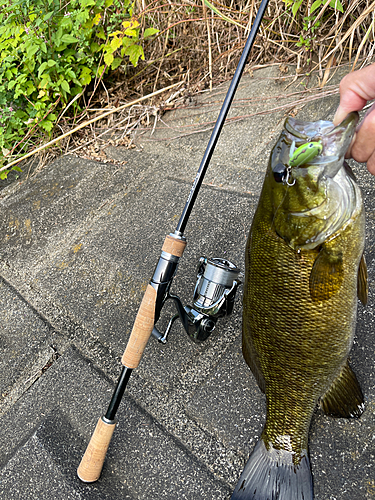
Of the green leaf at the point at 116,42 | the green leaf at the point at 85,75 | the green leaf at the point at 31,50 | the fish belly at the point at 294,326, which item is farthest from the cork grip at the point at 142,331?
the green leaf at the point at 85,75

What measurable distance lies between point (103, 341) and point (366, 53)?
2.87 metres

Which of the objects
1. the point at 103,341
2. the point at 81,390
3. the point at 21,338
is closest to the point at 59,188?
the point at 21,338

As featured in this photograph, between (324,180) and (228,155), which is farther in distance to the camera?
(228,155)

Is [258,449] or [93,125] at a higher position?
[93,125]

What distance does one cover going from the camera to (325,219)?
1.33 meters

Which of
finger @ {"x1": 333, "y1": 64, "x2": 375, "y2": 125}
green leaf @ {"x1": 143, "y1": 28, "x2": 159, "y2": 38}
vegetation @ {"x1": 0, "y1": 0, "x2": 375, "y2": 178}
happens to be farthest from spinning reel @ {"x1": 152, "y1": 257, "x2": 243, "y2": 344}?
green leaf @ {"x1": 143, "y1": 28, "x2": 159, "y2": 38}

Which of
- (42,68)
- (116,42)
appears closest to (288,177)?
(116,42)

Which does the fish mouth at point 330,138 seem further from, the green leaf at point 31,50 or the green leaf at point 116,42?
the green leaf at point 31,50

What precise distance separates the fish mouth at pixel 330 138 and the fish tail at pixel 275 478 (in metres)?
1.10

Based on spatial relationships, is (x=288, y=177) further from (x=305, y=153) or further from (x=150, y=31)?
(x=150, y=31)

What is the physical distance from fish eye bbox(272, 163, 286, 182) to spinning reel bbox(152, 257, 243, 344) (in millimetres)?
492

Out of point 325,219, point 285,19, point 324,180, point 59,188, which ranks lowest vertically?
point 59,188

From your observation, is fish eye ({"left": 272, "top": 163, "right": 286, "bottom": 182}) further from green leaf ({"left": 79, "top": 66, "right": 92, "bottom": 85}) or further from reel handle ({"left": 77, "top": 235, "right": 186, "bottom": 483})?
green leaf ({"left": 79, "top": 66, "right": 92, "bottom": 85})

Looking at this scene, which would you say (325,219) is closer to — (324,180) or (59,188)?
(324,180)
